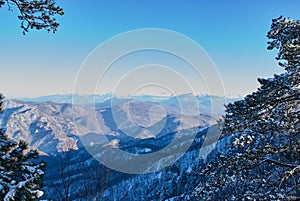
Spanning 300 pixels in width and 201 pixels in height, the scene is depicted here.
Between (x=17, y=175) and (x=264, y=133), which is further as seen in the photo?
(x=264, y=133)

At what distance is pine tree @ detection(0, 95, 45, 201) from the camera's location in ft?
25.0

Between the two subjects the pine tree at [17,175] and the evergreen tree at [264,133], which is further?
the evergreen tree at [264,133]

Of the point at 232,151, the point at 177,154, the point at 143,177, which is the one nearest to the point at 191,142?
the point at 177,154

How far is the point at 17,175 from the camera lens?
8695 millimetres

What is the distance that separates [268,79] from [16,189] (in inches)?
339

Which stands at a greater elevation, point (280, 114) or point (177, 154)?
point (177, 154)

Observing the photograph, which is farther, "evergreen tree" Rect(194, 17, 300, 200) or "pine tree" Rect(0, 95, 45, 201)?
"evergreen tree" Rect(194, 17, 300, 200)

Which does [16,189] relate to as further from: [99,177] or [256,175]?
[256,175]

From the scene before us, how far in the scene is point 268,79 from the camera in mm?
8891

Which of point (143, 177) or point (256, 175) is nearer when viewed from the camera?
point (256, 175)

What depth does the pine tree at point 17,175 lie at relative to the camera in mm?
7629

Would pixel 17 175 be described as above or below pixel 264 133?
above

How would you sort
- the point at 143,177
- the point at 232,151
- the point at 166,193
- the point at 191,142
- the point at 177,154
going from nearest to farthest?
the point at 232,151 → the point at 166,193 → the point at 143,177 → the point at 177,154 → the point at 191,142

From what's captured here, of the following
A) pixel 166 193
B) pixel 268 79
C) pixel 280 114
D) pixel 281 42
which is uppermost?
pixel 166 193
